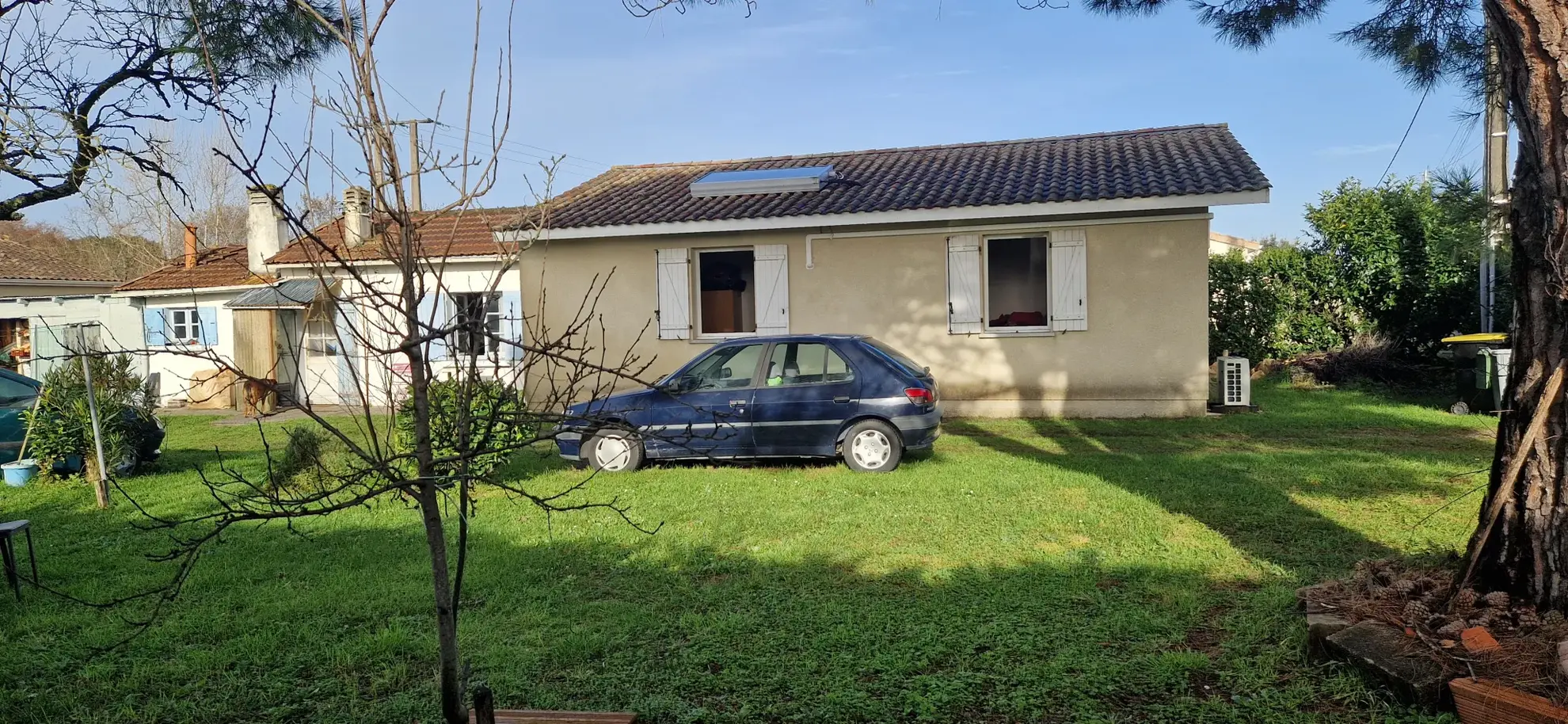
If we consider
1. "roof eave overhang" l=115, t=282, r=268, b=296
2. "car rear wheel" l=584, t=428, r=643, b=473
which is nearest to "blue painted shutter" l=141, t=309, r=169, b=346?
"roof eave overhang" l=115, t=282, r=268, b=296

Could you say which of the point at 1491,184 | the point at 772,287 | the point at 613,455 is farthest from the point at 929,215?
the point at 1491,184

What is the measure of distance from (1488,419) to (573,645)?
37.2 feet

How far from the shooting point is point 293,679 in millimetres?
4340

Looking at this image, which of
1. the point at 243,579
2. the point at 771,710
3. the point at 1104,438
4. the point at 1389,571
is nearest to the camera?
the point at 771,710

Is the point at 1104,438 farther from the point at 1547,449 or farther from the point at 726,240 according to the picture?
the point at 1547,449

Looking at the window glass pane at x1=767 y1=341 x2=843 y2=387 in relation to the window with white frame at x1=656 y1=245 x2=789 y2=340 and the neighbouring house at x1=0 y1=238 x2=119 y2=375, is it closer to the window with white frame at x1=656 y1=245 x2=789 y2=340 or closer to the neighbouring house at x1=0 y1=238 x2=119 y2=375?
the window with white frame at x1=656 y1=245 x2=789 y2=340

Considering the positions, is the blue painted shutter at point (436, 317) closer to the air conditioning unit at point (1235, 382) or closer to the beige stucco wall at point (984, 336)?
the beige stucco wall at point (984, 336)

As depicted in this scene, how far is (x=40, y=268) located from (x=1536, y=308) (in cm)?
3249

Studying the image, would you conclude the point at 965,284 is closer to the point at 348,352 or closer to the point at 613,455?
the point at 613,455

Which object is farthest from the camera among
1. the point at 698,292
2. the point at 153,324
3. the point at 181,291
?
the point at 153,324

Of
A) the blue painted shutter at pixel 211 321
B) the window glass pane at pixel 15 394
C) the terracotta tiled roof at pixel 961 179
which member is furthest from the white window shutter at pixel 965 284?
the blue painted shutter at pixel 211 321

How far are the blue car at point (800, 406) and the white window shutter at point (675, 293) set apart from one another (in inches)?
180

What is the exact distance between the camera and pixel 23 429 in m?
10.5

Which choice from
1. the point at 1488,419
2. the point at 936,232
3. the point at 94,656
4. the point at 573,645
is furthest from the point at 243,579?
the point at 1488,419
